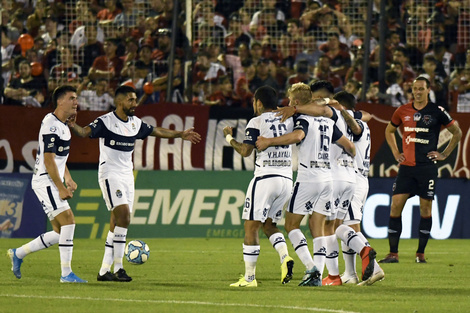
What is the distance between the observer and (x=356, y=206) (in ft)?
36.0

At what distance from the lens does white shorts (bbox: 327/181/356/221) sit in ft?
33.4

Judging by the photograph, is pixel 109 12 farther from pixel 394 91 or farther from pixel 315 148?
pixel 315 148

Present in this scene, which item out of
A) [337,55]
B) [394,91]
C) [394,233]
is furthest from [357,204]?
[337,55]

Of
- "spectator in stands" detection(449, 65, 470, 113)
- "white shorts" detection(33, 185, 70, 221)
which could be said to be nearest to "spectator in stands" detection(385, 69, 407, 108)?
"spectator in stands" detection(449, 65, 470, 113)

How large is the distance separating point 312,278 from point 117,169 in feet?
8.16

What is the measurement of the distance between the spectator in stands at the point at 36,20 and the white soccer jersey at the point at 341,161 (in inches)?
419

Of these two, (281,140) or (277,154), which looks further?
(277,154)

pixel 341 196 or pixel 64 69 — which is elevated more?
pixel 64 69

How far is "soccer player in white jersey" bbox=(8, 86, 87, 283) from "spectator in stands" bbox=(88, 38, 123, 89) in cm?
790

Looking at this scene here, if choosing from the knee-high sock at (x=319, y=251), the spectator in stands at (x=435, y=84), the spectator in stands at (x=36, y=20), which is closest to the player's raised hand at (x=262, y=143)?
the knee-high sock at (x=319, y=251)

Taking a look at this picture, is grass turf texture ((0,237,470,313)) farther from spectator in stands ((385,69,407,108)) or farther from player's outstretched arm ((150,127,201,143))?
spectator in stands ((385,69,407,108))

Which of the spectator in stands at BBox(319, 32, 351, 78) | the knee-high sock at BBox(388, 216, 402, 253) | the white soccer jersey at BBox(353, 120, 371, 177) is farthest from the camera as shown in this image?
the spectator in stands at BBox(319, 32, 351, 78)

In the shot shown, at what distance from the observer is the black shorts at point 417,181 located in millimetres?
13617

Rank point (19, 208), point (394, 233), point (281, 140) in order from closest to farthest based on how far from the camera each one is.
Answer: point (281, 140), point (394, 233), point (19, 208)
